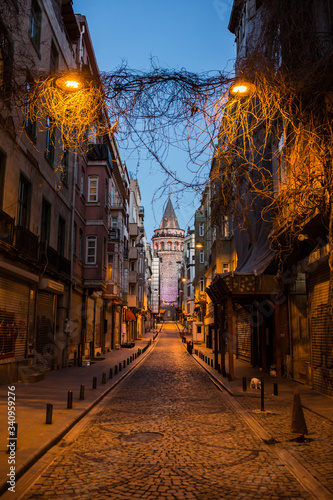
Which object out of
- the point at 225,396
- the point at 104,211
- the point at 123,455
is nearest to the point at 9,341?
the point at 225,396

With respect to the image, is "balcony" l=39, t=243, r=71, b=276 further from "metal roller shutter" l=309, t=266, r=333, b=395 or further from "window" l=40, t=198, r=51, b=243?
"metal roller shutter" l=309, t=266, r=333, b=395

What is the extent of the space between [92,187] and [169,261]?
132 metres

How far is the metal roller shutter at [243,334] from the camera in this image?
87.0 ft

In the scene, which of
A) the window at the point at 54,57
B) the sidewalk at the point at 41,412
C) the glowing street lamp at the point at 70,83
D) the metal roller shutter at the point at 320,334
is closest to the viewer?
the sidewalk at the point at 41,412

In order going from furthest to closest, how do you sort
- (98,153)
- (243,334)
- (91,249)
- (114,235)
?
(114,235)
(98,153)
(91,249)
(243,334)

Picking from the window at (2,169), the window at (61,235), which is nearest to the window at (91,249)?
the window at (61,235)

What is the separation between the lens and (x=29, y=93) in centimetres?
780

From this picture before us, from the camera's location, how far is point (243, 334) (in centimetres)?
2823

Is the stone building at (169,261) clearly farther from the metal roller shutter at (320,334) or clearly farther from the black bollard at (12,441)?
the black bollard at (12,441)

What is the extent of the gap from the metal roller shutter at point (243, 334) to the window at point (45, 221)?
12.3m

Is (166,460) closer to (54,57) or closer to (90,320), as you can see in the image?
(54,57)

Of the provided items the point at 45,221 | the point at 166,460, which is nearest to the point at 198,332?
the point at 45,221

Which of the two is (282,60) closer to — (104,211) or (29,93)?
(29,93)

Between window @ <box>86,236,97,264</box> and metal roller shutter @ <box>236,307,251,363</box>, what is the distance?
9.66 m
